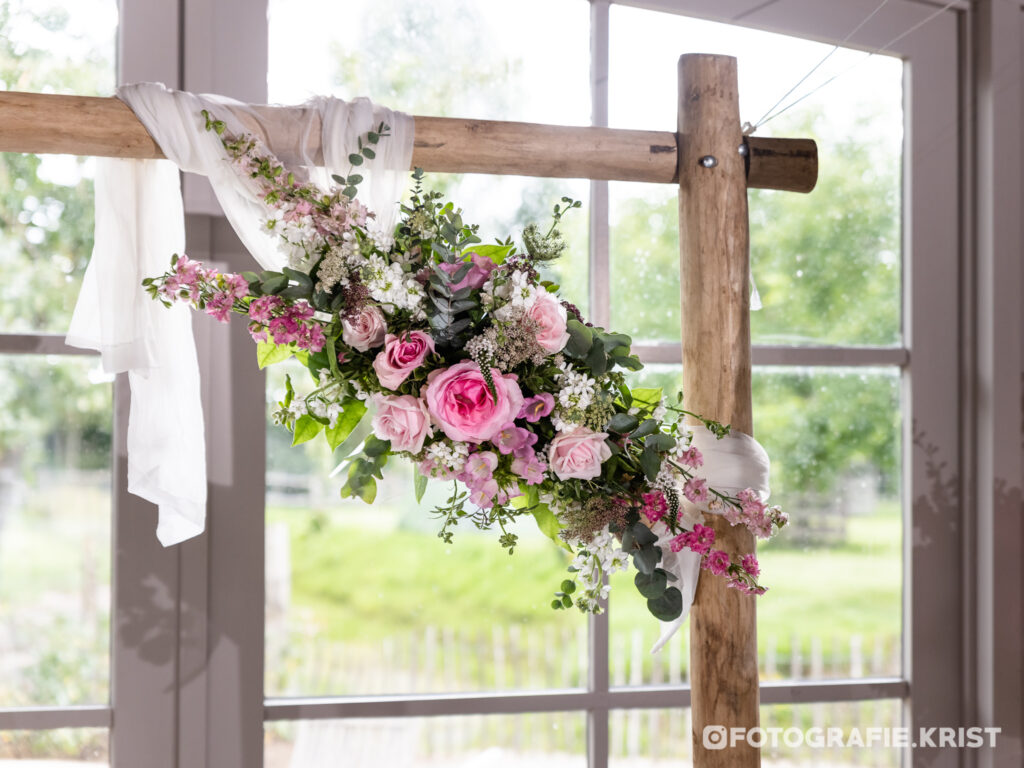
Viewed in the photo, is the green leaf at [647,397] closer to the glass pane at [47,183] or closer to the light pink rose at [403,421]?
the light pink rose at [403,421]

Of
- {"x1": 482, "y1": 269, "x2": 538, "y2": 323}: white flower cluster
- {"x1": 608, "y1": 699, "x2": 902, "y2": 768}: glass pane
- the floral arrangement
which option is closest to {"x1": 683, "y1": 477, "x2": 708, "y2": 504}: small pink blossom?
the floral arrangement

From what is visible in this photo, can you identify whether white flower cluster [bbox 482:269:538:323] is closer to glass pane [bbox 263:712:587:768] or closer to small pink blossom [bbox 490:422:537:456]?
small pink blossom [bbox 490:422:537:456]

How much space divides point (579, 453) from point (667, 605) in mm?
285

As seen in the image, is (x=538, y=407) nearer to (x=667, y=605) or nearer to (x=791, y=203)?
(x=667, y=605)

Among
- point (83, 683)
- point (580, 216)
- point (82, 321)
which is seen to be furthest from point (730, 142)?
point (83, 683)

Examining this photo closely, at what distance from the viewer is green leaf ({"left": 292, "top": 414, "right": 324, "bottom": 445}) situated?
43.5 inches

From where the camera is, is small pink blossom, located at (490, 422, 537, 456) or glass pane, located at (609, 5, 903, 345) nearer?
small pink blossom, located at (490, 422, 537, 456)

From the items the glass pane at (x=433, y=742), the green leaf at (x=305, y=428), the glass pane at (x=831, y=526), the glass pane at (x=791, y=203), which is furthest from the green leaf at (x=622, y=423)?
the glass pane at (x=433, y=742)

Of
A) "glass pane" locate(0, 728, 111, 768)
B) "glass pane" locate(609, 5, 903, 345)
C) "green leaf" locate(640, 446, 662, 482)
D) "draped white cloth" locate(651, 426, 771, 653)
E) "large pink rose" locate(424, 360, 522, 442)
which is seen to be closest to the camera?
"large pink rose" locate(424, 360, 522, 442)

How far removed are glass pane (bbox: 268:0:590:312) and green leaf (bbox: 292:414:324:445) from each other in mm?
593

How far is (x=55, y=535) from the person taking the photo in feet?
4.79

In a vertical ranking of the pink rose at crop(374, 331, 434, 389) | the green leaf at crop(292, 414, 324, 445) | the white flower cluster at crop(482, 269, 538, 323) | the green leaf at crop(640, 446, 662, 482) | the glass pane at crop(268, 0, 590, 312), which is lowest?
the green leaf at crop(640, 446, 662, 482)

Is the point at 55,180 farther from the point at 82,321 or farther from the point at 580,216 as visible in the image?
the point at 580,216

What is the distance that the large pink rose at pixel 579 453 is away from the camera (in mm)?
1054
